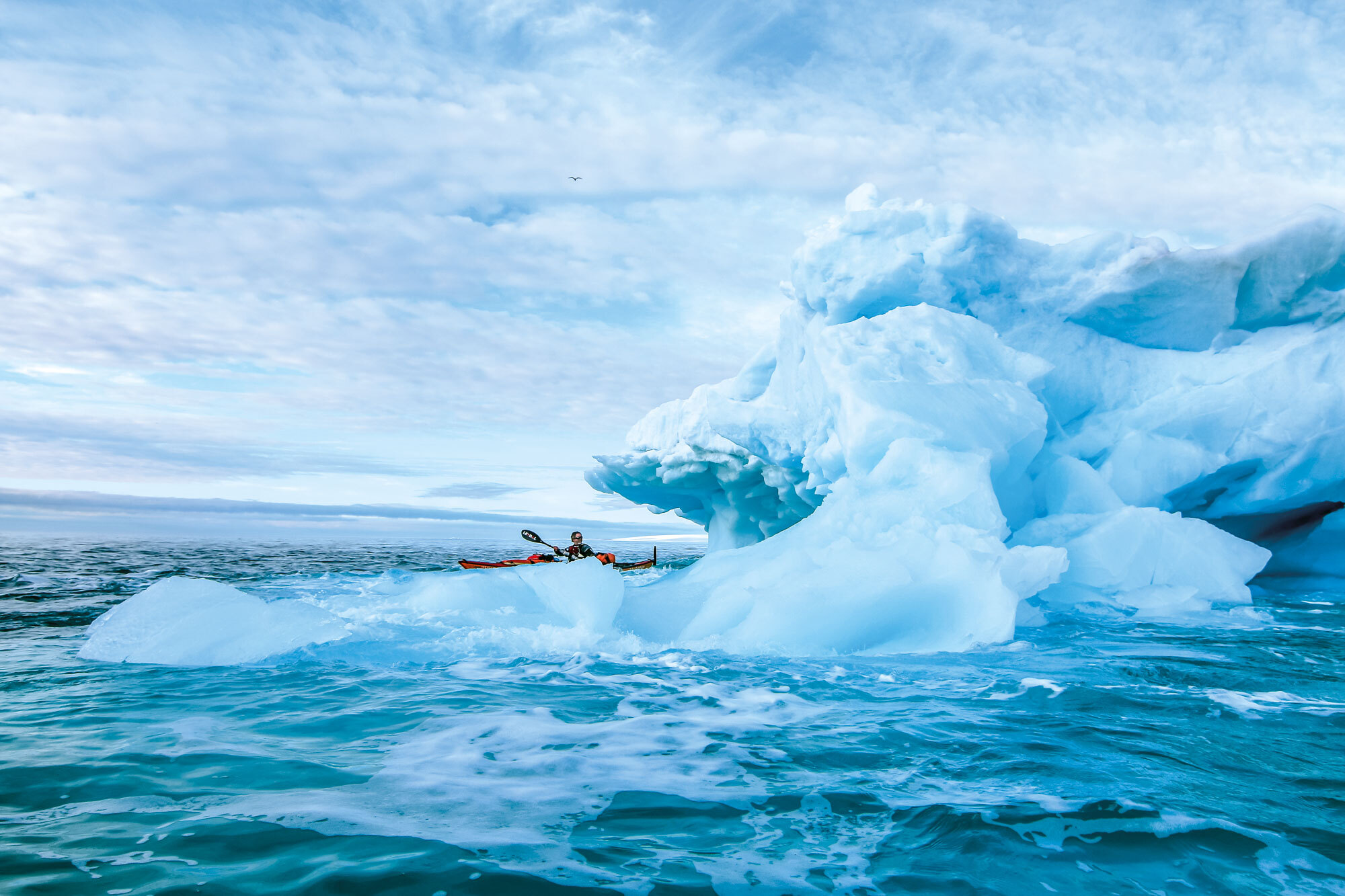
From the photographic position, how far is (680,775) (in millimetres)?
3686

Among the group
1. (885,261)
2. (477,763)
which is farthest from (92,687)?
(885,261)

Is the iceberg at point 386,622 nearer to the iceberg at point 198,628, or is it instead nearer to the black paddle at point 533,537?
the iceberg at point 198,628

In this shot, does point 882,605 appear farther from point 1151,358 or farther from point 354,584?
point 354,584

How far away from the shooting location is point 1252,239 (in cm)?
1027

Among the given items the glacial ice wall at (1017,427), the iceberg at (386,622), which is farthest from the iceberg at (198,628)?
the glacial ice wall at (1017,427)

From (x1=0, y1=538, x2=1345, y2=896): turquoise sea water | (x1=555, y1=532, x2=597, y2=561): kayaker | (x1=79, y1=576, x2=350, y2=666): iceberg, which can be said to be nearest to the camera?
(x1=0, y1=538, x2=1345, y2=896): turquoise sea water


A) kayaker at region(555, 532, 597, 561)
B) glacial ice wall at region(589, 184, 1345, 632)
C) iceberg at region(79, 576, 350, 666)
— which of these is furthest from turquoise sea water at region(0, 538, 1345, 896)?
kayaker at region(555, 532, 597, 561)

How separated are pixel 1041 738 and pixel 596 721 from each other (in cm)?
243

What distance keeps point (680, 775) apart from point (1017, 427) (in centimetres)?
731

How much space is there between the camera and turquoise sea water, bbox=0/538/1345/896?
266 centimetres

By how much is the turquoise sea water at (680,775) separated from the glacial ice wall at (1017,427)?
49.4 inches

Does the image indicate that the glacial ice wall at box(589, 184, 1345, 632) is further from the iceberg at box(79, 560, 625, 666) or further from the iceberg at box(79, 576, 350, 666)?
the iceberg at box(79, 576, 350, 666)

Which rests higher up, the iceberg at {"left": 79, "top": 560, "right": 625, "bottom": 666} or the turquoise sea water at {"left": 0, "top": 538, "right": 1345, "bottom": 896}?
the iceberg at {"left": 79, "top": 560, "right": 625, "bottom": 666}

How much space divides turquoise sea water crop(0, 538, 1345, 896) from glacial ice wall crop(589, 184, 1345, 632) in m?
1.26
